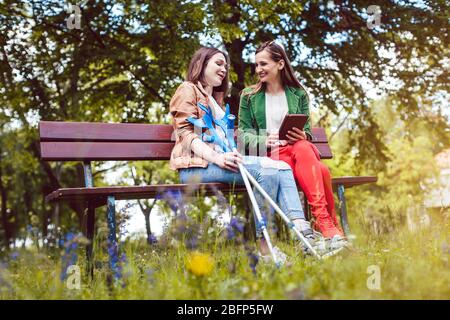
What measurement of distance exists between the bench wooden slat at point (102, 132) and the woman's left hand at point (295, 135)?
3.42ft

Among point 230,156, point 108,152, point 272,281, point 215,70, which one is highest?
point 215,70

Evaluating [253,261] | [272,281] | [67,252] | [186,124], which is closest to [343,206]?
[186,124]

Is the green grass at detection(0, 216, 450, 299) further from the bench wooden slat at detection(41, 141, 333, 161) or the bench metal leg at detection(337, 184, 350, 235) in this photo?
the bench metal leg at detection(337, 184, 350, 235)

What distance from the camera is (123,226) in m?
3.32

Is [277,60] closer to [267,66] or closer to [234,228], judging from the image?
[267,66]

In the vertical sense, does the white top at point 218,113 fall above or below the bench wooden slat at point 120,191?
above

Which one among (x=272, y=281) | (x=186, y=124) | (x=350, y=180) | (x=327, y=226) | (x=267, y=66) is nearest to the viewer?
(x=272, y=281)

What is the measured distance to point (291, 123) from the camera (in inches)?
152

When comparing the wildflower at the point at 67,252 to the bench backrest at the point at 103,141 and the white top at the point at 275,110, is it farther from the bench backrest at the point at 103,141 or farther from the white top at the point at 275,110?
the white top at the point at 275,110

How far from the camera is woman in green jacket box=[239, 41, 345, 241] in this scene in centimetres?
376

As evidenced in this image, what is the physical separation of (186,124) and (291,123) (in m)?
0.69

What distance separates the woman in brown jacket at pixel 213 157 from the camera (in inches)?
140

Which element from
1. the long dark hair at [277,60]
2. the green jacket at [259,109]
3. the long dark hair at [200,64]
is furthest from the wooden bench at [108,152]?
the long dark hair at [277,60]
